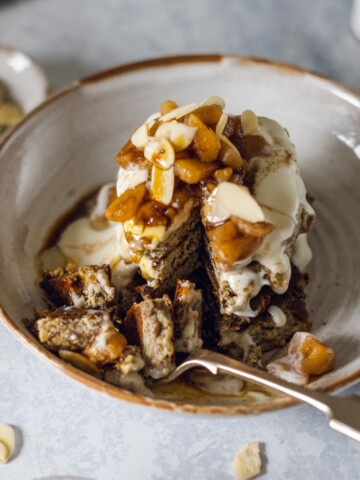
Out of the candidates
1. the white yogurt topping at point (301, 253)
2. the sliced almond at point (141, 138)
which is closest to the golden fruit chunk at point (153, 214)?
the sliced almond at point (141, 138)

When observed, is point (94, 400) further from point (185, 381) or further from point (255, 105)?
point (255, 105)

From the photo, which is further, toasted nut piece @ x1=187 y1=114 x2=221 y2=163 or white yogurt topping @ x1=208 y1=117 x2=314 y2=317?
white yogurt topping @ x1=208 y1=117 x2=314 y2=317

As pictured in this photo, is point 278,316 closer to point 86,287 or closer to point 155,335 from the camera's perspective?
point 155,335

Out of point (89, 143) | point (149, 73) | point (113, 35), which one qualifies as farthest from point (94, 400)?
point (113, 35)

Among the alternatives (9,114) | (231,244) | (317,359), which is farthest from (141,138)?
(9,114)

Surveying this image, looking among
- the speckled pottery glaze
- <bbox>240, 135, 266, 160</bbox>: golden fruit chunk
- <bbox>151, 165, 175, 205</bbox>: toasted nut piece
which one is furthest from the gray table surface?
the speckled pottery glaze

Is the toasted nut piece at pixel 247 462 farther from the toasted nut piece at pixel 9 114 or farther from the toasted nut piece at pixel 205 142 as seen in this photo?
the toasted nut piece at pixel 9 114

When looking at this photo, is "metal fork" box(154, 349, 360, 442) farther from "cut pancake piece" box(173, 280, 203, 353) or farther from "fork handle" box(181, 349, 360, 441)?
"cut pancake piece" box(173, 280, 203, 353)
